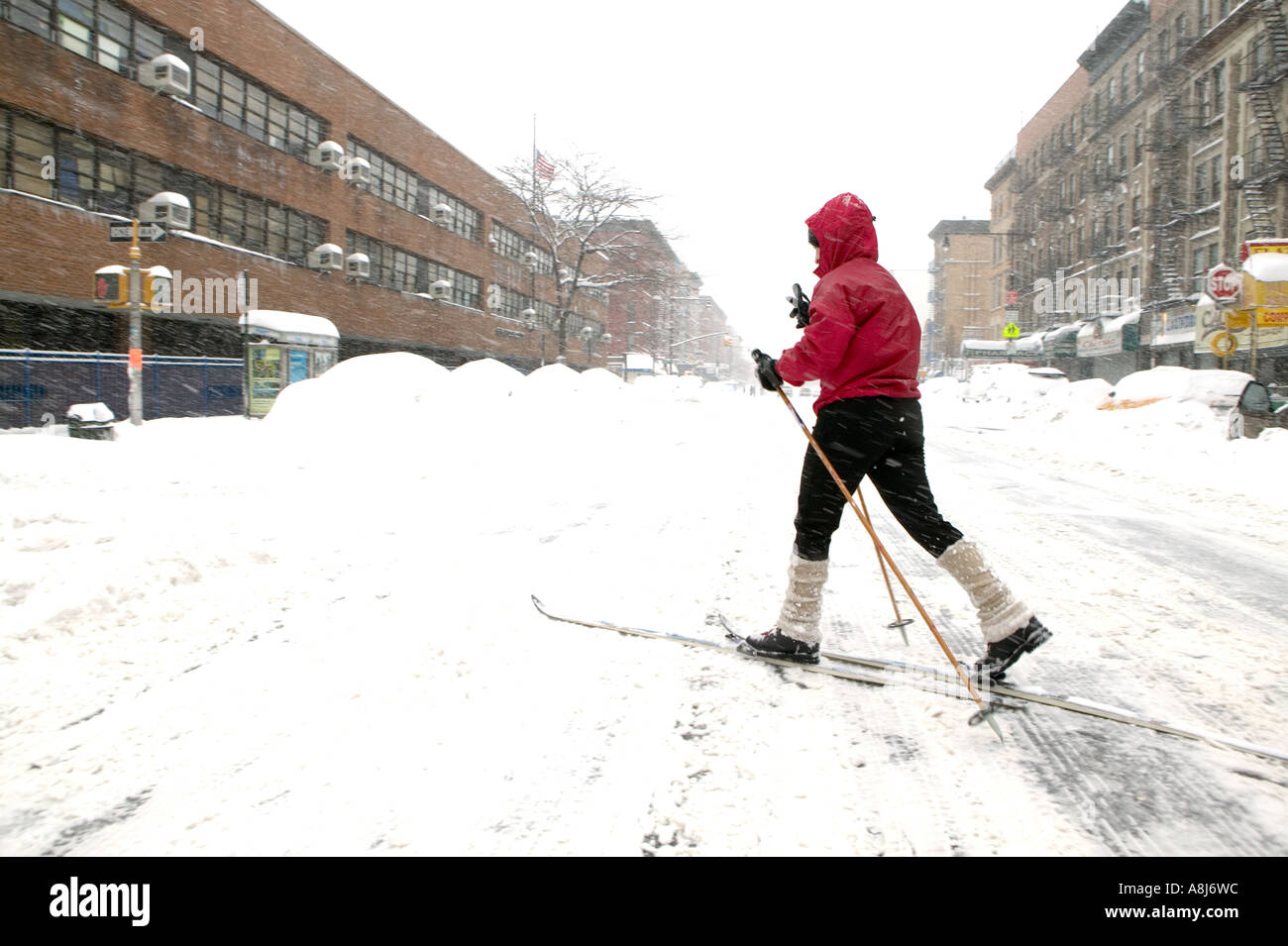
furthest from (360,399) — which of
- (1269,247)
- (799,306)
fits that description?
(1269,247)

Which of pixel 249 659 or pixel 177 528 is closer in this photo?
pixel 249 659

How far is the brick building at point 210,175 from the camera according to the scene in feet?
55.8

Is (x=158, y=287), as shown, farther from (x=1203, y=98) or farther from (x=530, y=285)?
(x=1203, y=98)

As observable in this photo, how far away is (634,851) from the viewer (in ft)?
6.44

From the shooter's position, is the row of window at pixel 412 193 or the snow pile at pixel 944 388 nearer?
the row of window at pixel 412 193

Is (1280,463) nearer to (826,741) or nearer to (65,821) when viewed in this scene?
(826,741)

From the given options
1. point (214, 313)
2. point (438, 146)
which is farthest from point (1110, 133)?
point (214, 313)

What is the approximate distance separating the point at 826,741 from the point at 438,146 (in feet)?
128

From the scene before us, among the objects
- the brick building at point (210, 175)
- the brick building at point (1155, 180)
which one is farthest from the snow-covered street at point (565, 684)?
the brick building at point (1155, 180)

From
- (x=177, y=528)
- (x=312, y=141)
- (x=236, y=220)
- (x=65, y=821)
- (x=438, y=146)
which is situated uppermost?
(x=438, y=146)

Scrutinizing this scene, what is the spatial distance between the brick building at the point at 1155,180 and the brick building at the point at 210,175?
28.9 metres

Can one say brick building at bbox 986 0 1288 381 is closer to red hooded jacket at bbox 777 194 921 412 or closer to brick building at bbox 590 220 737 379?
red hooded jacket at bbox 777 194 921 412

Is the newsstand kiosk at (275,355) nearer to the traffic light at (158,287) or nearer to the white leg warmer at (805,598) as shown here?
the traffic light at (158,287)
